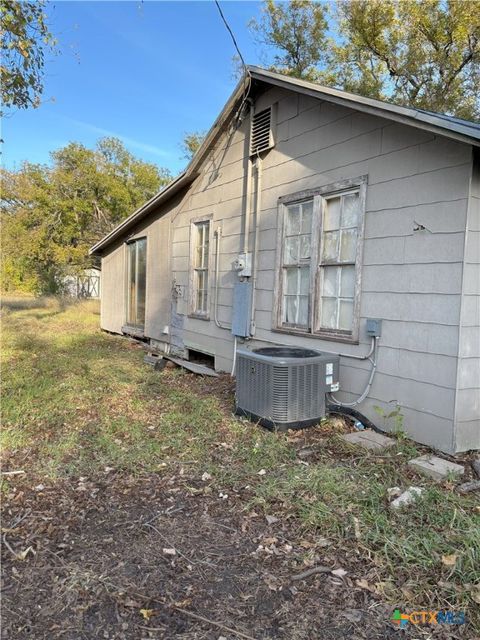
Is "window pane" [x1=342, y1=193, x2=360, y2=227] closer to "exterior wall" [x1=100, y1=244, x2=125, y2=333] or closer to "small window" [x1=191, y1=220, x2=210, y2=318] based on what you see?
"small window" [x1=191, y1=220, x2=210, y2=318]

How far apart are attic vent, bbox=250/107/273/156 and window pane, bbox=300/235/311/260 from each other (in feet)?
4.93

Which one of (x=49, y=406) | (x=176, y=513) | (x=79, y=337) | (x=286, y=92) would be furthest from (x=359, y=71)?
(x=176, y=513)

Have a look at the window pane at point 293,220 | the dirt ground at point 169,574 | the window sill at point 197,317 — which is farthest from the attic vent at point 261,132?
the dirt ground at point 169,574

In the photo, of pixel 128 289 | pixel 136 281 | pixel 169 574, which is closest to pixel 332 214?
pixel 169 574

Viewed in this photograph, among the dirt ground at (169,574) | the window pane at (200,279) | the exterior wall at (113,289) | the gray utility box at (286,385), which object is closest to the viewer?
the dirt ground at (169,574)

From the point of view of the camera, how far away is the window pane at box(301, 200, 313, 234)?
5.09m

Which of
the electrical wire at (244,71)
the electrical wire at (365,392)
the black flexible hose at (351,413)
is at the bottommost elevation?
the black flexible hose at (351,413)

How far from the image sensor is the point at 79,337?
1020 cm

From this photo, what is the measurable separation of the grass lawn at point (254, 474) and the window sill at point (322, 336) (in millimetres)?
935

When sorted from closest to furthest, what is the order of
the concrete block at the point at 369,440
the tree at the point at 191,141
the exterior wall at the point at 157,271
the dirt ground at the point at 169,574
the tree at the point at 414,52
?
the dirt ground at the point at 169,574 < the concrete block at the point at 369,440 < the exterior wall at the point at 157,271 < the tree at the point at 414,52 < the tree at the point at 191,141

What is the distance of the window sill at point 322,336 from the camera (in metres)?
4.46

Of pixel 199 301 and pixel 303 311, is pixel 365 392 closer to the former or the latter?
pixel 303 311

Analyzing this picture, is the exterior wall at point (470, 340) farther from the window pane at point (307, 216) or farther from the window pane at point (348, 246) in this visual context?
the window pane at point (307, 216)

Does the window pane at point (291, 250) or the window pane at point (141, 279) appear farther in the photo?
the window pane at point (141, 279)
